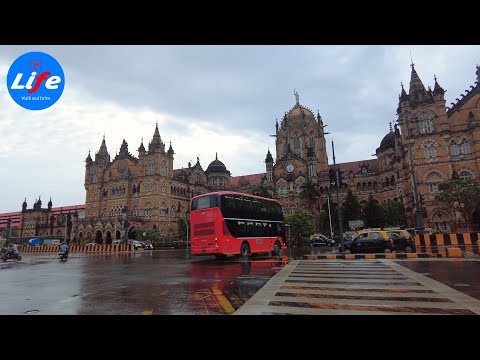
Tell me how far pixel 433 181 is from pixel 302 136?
34.3 meters

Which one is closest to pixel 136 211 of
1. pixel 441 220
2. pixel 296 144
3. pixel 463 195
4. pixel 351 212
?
pixel 351 212

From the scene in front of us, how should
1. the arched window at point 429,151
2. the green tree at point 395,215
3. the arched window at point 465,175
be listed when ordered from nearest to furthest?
the arched window at point 465,175 < the arched window at point 429,151 < the green tree at point 395,215

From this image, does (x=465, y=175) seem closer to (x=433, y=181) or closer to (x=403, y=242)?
(x=433, y=181)

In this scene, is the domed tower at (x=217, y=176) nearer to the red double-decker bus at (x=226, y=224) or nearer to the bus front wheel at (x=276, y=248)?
the bus front wheel at (x=276, y=248)

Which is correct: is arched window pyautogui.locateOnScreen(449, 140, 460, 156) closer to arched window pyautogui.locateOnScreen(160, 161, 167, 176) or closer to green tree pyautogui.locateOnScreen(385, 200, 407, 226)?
green tree pyautogui.locateOnScreen(385, 200, 407, 226)

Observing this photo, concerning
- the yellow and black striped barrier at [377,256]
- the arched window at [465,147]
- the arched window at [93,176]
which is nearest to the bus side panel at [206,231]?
the yellow and black striped barrier at [377,256]

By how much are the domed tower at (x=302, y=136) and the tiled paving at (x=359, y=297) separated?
62997mm

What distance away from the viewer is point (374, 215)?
51.9 m

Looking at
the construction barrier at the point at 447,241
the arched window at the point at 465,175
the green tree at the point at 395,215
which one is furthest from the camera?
the green tree at the point at 395,215

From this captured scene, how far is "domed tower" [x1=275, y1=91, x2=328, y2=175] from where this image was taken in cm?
7444

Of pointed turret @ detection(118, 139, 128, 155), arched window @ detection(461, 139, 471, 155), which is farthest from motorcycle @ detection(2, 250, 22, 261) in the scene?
arched window @ detection(461, 139, 471, 155)

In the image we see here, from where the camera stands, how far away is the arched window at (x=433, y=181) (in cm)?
4531
